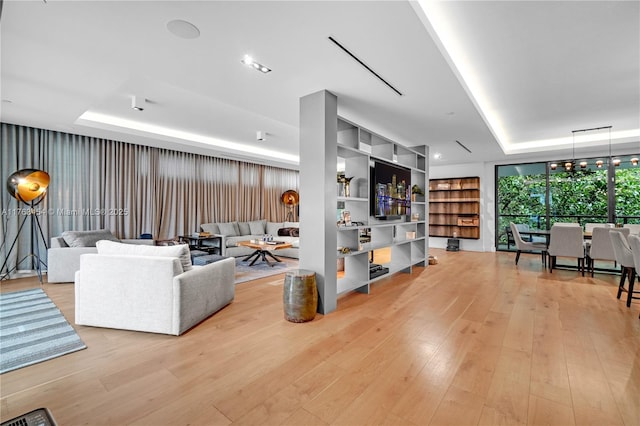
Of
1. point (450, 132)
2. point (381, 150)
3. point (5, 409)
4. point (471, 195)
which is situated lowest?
point (5, 409)

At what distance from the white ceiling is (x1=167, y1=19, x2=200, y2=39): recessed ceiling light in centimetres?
6

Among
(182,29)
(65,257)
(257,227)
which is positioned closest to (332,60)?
(182,29)

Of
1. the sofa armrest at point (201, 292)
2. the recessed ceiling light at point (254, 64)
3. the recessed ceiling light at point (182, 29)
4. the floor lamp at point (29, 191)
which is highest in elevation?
the recessed ceiling light at point (182, 29)

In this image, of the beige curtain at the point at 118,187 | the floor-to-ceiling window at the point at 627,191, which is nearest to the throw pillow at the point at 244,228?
the beige curtain at the point at 118,187

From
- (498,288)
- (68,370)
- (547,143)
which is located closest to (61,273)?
(68,370)

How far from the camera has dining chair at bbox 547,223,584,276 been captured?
5.19m

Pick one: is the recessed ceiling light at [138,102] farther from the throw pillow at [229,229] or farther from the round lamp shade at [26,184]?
the throw pillow at [229,229]

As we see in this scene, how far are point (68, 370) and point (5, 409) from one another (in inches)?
16.5

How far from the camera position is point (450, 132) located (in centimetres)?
518

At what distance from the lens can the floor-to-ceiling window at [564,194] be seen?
21.9ft

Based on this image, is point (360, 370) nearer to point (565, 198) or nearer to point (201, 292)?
point (201, 292)

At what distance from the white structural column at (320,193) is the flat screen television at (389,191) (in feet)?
3.70

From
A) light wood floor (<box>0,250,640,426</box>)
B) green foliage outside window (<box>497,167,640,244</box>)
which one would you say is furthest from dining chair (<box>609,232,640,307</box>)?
green foliage outside window (<box>497,167,640,244</box>)

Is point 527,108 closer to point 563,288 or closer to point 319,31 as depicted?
point 563,288
